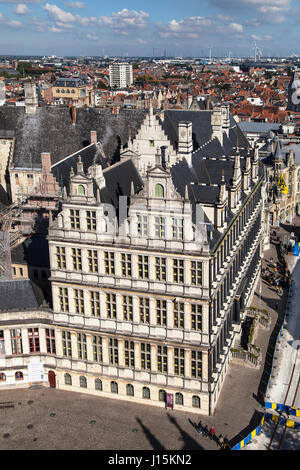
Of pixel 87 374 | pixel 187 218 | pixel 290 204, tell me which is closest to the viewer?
pixel 187 218

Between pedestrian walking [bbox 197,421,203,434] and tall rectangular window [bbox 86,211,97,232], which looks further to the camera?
tall rectangular window [bbox 86,211,97,232]

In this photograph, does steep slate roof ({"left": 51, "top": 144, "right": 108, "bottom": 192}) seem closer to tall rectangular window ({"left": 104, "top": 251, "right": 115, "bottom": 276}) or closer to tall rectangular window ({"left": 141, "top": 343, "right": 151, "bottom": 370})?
tall rectangular window ({"left": 104, "top": 251, "right": 115, "bottom": 276})

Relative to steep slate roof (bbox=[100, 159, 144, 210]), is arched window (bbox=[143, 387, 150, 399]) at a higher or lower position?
lower

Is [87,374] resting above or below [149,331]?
below

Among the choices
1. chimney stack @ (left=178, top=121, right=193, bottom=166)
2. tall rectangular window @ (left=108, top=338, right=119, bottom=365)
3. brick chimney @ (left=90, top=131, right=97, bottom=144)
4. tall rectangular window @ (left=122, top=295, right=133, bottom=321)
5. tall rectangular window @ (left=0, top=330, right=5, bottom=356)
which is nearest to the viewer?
tall rectangular window @ (left=122, top=295, right=133, bottom=321)

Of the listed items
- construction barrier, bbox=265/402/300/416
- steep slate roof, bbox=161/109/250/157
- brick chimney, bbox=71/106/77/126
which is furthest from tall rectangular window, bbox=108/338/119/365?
brick chimney, bbox=71/106/77/126

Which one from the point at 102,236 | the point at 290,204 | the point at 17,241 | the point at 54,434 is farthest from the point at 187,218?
the point at 290,204

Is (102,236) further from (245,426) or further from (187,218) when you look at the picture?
(245,426)

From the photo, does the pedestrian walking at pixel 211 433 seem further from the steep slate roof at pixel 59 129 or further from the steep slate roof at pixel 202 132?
the steep slate roof at pixel 59 129
